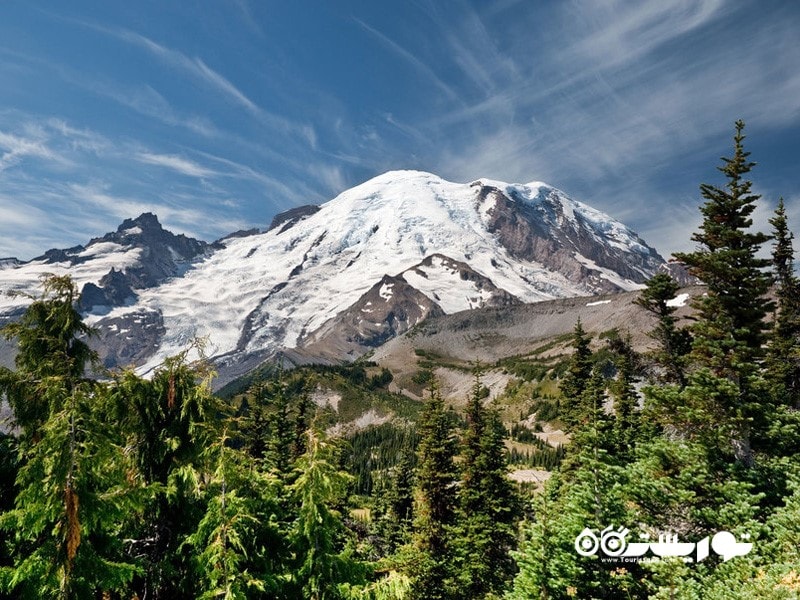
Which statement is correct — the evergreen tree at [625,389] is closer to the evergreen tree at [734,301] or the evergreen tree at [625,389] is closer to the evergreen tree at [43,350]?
the evergreen tree at [734,301]

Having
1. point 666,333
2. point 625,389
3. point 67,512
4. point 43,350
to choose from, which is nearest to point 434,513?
point 666,333

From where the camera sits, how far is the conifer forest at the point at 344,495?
9.10m

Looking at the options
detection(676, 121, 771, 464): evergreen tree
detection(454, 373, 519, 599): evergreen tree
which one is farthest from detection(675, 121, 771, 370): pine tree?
detection(454, 373, 519, 599): evergreen tree

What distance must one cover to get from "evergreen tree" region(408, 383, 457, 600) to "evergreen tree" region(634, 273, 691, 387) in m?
15.4

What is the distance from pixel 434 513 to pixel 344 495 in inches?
967

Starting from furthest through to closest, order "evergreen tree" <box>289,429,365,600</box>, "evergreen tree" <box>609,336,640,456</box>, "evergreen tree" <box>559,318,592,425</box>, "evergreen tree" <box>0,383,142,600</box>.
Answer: "evergreen tree" <box>559,318,592,425</box>
"evergreen tree" <box>609,336,640,456</box>
"evergreen tree" <box>289,429,365,600</box>
"evergreen tree" <box>0,383,142,600</box>

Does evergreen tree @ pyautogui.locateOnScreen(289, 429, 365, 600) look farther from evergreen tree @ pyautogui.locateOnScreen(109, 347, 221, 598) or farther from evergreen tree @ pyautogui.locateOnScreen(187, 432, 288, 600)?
evergreen tree @ pyautogui.locateOnScreen(109, 347, 221, 598)

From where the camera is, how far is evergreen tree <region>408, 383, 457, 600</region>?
30538 millimetres

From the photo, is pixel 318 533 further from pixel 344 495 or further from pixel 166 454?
pixel 166 454

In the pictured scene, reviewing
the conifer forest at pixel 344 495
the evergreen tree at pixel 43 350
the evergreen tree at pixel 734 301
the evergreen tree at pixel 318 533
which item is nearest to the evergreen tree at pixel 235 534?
the conifer forest at pixel 344 495

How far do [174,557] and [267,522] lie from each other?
2152 millimetres

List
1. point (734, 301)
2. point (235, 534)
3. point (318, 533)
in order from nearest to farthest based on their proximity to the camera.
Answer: point (235, 534)
point (318, 533)
point (734, 301)

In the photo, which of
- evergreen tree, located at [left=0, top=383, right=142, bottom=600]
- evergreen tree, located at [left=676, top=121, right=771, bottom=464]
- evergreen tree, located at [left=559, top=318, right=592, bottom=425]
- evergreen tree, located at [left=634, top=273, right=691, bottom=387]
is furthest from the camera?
evergreen tree, located at [left=559, top=318, right=592, bottom=425]

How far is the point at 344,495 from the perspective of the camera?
11.5 meters
